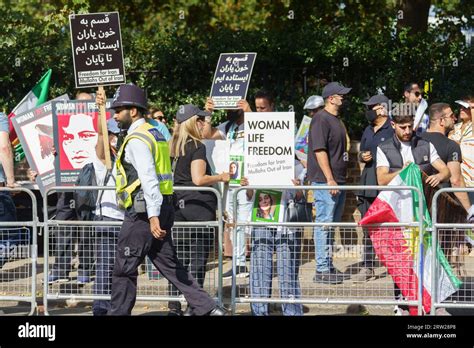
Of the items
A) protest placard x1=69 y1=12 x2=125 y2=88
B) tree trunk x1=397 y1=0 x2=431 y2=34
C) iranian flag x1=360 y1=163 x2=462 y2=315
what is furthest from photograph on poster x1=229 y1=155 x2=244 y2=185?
tree trunk x1=397 y1=0 x2=431 y2=34

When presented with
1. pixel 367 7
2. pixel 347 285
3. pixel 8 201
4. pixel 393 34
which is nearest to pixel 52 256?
pixel 8 201

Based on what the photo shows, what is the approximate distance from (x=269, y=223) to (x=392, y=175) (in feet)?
4.25

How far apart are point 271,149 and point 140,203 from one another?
1838mm

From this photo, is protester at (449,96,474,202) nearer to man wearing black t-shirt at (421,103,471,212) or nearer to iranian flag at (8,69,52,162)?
man wearing black t-shirt at (421,103,471,212)

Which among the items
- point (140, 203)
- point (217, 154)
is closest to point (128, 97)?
point (140, 203)

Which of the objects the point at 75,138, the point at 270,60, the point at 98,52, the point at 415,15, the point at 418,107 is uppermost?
the point at 415,15

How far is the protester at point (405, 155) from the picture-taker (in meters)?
11.2

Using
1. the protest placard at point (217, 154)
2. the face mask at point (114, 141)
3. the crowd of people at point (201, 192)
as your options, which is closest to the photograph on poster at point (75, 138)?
the crowd of people at point (201, 192)

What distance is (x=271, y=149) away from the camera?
1120cm

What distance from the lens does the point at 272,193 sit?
1107 centimetres

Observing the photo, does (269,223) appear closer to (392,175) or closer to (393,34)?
(392,175)

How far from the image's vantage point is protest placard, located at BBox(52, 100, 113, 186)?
45.2 ft

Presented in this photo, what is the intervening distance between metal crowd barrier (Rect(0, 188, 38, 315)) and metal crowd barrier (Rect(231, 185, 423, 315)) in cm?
199

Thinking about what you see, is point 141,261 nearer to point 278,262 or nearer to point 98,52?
point 278,262
